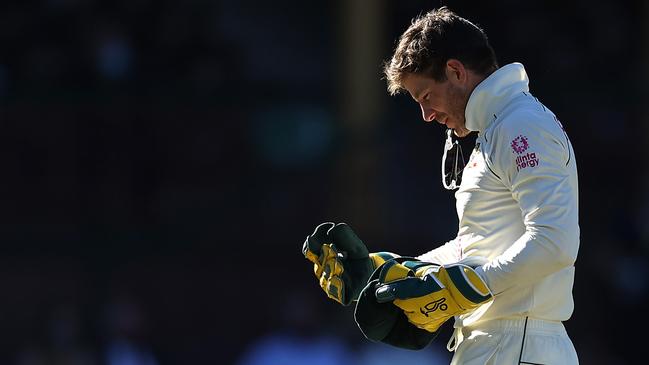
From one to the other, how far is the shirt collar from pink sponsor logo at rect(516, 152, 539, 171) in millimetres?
209

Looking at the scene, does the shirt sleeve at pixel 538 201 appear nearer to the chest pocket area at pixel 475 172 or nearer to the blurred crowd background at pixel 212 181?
the chest pocket area at pixel 475 172

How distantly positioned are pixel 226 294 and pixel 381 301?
21.6 feet

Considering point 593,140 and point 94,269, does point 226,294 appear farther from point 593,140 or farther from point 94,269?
point 593,140

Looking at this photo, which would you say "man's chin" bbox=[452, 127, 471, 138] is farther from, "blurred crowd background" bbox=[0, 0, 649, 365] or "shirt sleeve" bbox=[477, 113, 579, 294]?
"blurred crowd background" bbox=[0, 0, 649, 365]

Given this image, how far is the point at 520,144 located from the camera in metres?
2.96

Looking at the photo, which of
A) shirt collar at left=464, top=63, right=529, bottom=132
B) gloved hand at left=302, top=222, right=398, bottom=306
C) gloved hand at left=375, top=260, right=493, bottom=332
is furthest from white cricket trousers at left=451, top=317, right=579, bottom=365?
shirt collar at left=464, top=63, right=529, bottom=132

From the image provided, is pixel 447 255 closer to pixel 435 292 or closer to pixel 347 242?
pixel 347 242

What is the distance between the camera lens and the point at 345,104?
10.1m

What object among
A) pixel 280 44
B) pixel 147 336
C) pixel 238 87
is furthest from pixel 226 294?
pixel 280 44

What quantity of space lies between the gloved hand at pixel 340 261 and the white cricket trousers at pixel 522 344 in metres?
0.41

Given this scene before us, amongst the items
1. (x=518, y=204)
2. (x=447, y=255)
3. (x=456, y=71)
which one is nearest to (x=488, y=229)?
(x=518, y=204)

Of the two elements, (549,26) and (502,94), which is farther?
(549,26)

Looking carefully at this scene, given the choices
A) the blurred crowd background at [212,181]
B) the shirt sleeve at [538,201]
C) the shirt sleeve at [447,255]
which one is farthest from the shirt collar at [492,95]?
the blurred crowd background at [212,181]

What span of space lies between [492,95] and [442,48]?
0.59ft
